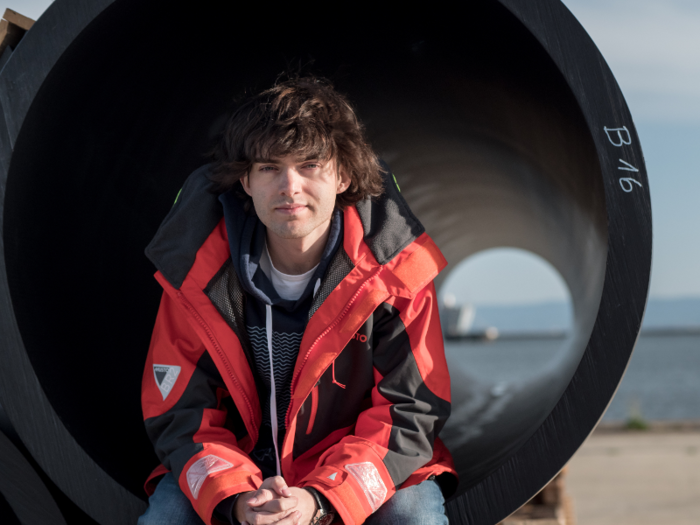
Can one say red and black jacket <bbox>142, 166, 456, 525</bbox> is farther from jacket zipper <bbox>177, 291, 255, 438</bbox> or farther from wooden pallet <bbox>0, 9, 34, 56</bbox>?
wooden pallet <bbox>0, 9, 34, 56</bbox>

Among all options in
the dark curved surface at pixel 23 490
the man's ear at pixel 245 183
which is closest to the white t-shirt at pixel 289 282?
the man's ear at pixel 245 183

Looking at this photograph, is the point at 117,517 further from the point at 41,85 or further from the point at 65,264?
the point at 41,85

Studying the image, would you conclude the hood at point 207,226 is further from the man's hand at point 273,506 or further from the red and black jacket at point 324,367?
the man's hand at point 273,506

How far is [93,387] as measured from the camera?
2346mm

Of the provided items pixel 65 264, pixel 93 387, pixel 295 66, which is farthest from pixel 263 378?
pixel 295 66

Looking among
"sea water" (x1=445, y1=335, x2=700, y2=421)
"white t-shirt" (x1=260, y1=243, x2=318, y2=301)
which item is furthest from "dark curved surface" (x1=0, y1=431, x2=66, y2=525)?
"sea water" (x1=445, y1=335, x2=700, y2=421)

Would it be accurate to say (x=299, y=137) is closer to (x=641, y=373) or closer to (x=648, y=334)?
(x=641, y=373)

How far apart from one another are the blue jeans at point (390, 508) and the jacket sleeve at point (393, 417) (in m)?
0.05

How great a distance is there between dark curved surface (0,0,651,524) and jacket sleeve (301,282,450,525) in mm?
232

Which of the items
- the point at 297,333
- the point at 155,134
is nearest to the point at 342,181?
the point at 297,333

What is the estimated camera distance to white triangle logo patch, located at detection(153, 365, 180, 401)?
6.40 feet

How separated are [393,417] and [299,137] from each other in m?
0.79

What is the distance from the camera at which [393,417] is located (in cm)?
182

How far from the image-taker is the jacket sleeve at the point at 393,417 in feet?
5.57
